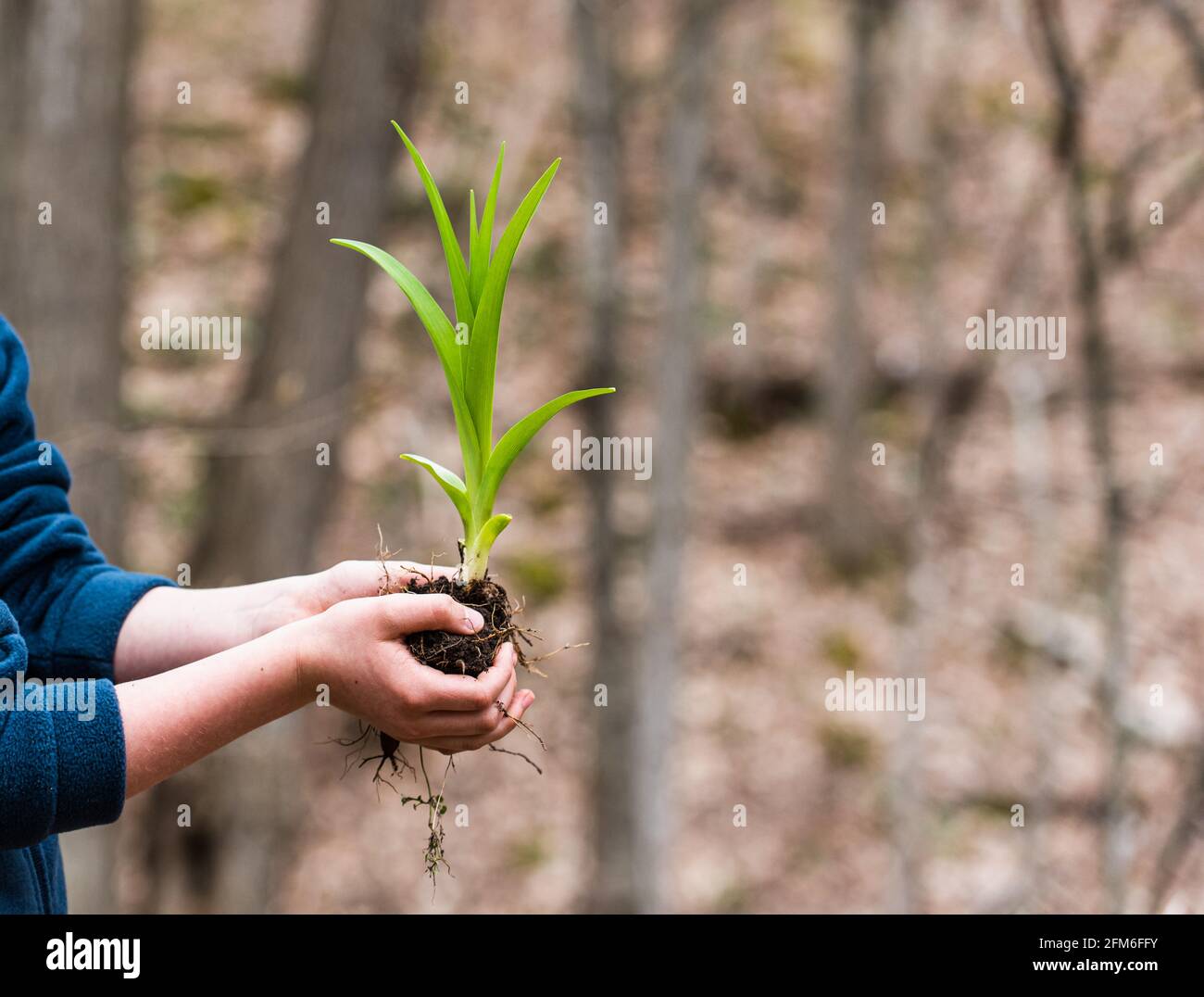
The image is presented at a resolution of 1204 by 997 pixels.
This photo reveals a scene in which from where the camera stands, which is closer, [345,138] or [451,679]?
[451,679]

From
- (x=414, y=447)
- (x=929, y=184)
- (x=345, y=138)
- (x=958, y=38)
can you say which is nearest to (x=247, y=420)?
(x=345, y=138)

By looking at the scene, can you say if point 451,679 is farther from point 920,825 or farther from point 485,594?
point 920,825

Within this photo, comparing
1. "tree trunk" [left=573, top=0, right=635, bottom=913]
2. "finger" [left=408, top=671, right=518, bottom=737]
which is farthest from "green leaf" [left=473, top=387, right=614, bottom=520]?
"tree trunk" [left=573, top=0, right=635, bottom=913]

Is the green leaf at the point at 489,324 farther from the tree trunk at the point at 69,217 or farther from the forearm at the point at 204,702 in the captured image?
the tree trunk at the point at 69,217

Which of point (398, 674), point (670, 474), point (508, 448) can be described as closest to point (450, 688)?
point (398, 674)

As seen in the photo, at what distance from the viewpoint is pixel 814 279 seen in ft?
36.4

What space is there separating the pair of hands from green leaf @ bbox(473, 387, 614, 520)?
26 cm

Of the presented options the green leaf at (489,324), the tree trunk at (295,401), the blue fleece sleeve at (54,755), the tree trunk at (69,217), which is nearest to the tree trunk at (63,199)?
the tree trunk at (69,217)

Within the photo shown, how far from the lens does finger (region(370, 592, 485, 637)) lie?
60.7 inches

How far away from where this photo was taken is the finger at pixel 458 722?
160cm

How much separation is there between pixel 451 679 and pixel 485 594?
23 centimetres

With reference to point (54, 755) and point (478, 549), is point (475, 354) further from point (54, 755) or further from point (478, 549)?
point (54, 755)

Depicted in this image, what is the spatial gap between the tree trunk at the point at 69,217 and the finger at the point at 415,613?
2929mm

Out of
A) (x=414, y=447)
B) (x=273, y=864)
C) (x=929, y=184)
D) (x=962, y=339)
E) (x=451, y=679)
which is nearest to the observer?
(x=451, y=679)
